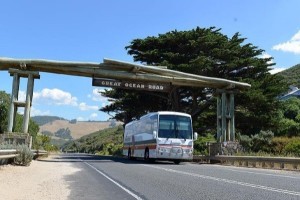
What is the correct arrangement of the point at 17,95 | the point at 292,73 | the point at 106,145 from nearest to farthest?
the point at 17,95 → the point at 106,145 → the point at 292,73

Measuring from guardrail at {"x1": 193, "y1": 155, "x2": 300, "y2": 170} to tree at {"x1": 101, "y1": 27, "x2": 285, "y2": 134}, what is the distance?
926 centimetres

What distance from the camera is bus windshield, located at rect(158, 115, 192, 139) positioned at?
83.7 ft

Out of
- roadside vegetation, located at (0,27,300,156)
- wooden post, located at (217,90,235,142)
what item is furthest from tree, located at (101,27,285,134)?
wooden post, located at (217,90,235,142)

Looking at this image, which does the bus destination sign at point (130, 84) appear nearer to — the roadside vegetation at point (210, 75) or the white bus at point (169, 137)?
the white bus at point (169, 137)

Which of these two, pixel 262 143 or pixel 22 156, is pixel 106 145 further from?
pixel 22 156

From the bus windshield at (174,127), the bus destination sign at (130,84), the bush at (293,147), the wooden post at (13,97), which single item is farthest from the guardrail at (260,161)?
the wooden post at (13,97)

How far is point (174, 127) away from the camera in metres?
25.8

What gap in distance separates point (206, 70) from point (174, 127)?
12.6 meters

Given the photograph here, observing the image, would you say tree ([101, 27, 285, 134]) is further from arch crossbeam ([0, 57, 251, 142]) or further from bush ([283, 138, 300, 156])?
bush ([283, 138, 300, 156])

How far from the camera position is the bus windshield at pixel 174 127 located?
1004 inches

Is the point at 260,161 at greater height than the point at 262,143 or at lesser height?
lesser

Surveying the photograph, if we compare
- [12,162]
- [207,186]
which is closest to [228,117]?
[12,162]

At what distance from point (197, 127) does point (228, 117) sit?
879cm

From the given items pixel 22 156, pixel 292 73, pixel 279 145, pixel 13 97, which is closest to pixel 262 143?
pixel 279 145
